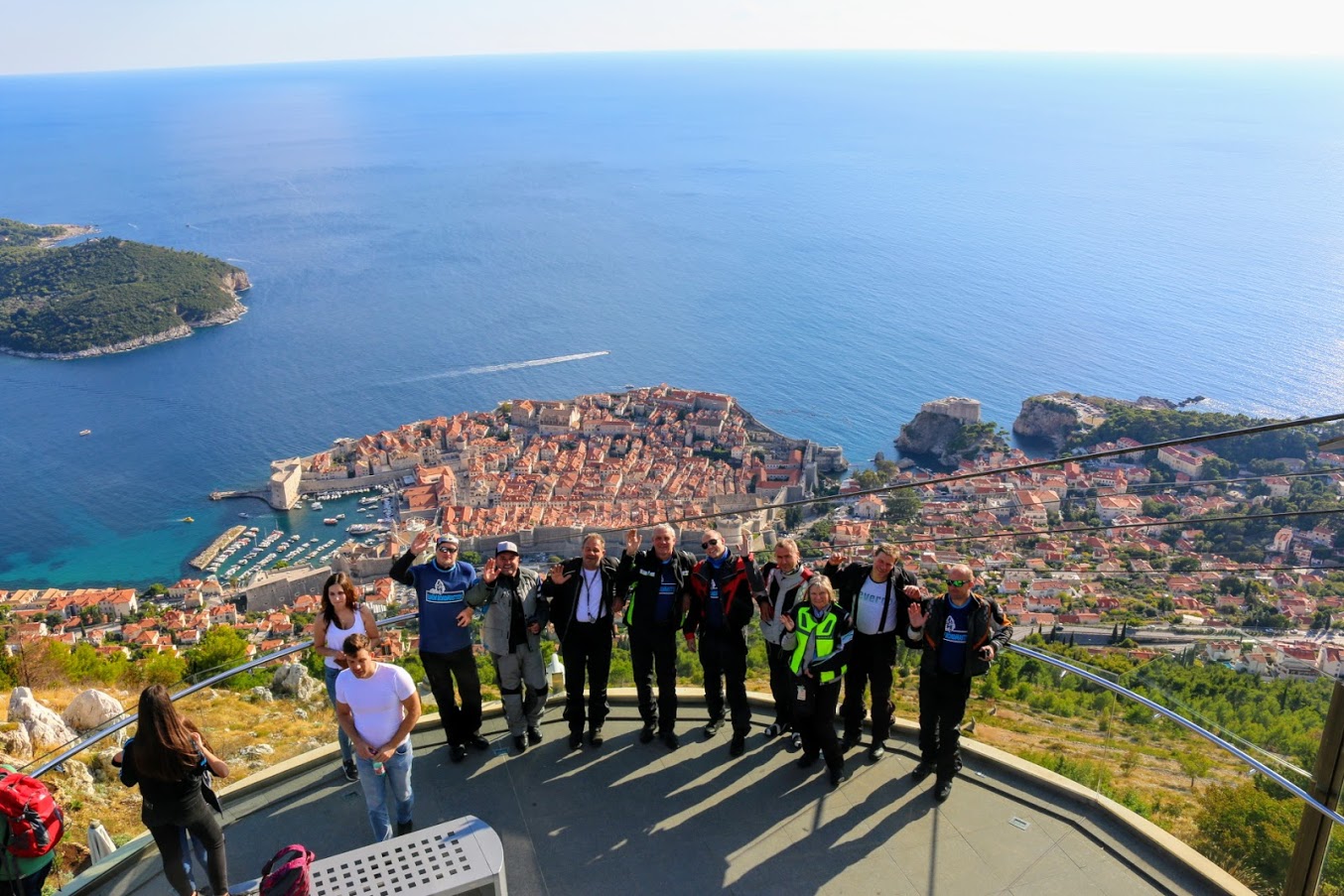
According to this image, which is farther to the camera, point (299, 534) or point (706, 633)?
point (299, 534)

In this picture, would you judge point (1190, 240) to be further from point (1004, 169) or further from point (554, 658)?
point (554, 658)

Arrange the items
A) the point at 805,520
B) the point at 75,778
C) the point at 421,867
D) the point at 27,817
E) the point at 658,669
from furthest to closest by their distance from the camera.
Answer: the point at 805,520 → the point at 75,778 → the point at 658,669 → the point at 27,817 → the point at 421,867

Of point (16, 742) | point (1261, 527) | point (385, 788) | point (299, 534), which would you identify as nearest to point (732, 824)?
point (385, 788)

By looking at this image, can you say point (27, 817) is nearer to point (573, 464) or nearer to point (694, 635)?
point (694, 635)

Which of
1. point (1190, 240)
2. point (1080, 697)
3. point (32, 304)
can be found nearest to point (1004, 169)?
point (1190, 240)

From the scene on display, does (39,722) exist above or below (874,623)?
below

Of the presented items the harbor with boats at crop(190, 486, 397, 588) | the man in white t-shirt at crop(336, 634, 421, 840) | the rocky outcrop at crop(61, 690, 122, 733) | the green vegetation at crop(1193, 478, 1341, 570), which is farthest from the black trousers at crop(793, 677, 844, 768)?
the harbor with boats at crop(190, 486, 397, 588)

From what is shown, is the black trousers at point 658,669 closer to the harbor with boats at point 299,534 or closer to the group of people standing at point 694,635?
the group of people standing at point 694,635
